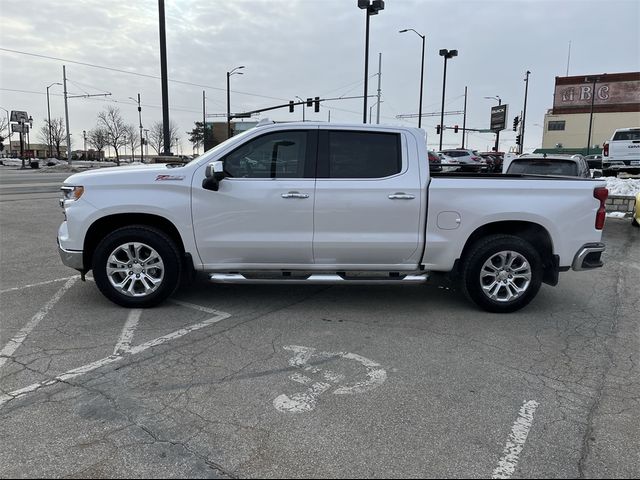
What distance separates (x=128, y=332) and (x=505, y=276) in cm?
394

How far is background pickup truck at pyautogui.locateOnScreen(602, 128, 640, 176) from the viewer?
22.4m

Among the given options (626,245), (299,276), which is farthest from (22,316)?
(626,245)

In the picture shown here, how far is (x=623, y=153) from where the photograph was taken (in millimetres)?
22719

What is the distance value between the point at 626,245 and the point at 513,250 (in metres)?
5.97

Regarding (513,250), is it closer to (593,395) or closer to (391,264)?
(391,264)

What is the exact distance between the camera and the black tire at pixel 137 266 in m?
5.31

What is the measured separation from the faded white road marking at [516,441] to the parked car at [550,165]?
8.29 m

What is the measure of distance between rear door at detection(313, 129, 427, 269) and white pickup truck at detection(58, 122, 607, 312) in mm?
12

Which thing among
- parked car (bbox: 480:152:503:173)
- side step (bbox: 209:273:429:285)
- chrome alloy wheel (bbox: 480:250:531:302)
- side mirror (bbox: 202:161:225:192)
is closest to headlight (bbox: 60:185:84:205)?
side mirror (bbox: 202:161:225:192)

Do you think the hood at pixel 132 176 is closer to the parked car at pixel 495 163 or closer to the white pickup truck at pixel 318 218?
the white pickup truck at pixel 318 218

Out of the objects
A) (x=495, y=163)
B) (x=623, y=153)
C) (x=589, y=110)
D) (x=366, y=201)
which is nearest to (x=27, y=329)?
(x=366, y=201)

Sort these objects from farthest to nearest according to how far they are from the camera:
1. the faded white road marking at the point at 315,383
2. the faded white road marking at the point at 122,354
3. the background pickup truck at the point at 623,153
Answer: the background pickup truck at the point at 623,153 → the faded white road marking at the point at 122,354 → the faded white road marking at the point at 315,383

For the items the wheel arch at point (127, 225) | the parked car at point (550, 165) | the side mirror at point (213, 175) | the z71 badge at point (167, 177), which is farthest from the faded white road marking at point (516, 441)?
the parked car at point (550, 165)

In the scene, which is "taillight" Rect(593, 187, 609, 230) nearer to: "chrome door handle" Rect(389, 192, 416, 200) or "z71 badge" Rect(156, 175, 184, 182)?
"chrome door handle" Rect(389, 192, 416, 200)
